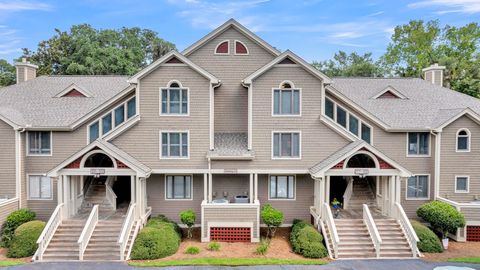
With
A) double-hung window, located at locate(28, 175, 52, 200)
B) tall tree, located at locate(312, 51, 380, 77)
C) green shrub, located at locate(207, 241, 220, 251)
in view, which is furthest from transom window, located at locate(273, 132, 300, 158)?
tall tree, located at locate(312, 51, 380, 77)

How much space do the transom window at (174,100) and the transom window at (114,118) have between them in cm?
237

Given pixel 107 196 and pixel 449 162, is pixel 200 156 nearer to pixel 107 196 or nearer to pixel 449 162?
pixel 107 196

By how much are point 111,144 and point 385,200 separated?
50.2 ft

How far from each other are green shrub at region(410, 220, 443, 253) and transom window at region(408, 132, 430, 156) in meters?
4.82

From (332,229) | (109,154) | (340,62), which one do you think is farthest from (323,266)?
(340,62)

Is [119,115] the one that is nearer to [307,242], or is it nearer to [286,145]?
[286,145]

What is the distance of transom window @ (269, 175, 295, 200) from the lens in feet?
62.6

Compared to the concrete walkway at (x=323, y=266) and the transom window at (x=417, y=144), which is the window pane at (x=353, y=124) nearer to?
the transom window at (x=417, y=144)

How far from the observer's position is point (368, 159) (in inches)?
764

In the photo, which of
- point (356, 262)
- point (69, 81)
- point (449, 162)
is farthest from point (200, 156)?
point (449, 162)

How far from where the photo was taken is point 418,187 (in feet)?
63.2

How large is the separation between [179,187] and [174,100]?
514 cm

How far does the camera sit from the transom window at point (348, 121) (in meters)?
19.3

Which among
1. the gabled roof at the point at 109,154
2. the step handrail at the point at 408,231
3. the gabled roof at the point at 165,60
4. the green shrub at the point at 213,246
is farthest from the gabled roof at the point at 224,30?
the step handrail at the point at 408,231
